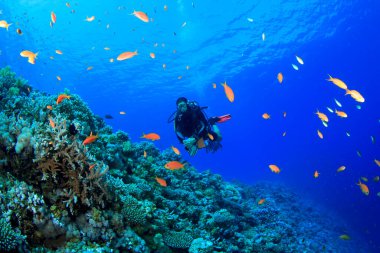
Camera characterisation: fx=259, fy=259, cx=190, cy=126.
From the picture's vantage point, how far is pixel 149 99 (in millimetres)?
62469

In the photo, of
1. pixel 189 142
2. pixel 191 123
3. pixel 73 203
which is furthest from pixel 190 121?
pixel 73 203

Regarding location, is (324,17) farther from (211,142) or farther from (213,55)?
(211,142)

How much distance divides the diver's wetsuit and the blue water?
25.5 feet

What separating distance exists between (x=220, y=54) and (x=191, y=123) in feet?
115

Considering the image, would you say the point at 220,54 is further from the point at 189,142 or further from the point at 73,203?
the point at 73,203

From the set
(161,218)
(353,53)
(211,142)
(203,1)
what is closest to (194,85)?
(203,1)

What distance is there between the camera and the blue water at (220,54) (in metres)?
30.6

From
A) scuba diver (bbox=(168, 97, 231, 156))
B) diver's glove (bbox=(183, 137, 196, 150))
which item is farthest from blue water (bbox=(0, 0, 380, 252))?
diver's glove (bbox=(183, 137, 196, 150))

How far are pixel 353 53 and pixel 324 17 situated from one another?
2168cm

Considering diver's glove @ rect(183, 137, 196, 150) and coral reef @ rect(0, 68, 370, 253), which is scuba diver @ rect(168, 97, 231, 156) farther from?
coral reef @ rect(0, 68, 370, 253)

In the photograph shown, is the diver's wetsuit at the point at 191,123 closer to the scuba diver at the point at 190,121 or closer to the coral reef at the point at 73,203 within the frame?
the scuba diver at the point at 190,121

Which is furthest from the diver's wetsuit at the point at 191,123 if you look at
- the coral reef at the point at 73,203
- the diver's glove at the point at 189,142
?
the coral reef at the point at 73,203

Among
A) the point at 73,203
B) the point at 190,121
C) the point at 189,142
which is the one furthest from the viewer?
the point at 190,121

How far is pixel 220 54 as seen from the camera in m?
40.9
